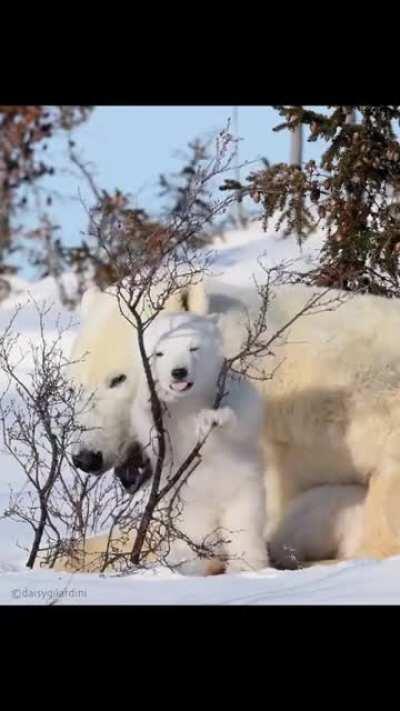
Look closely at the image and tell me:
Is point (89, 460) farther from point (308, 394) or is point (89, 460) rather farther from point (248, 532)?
point (308, 394)

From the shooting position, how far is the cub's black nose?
550 cm

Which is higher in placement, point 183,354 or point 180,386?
point 183,354

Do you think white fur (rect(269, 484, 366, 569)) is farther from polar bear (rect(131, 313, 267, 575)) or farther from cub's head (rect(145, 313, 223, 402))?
cub's head (rect(145, 313, 223, 402))

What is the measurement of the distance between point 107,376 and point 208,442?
1.85 feet

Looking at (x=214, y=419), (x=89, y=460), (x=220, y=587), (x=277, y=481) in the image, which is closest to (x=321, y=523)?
(x=277, y=481)

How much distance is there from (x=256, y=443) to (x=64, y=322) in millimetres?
8244

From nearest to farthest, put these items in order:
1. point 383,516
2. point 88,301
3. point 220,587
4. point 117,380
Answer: point 220,587 < point 383,516 < point 117,380 < point 88,301

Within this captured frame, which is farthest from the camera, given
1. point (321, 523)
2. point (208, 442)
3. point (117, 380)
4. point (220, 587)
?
point (321, 523)

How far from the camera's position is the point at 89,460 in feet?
18.0

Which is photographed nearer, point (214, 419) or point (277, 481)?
point (214, 419)

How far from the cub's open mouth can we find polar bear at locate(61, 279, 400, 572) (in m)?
0.46

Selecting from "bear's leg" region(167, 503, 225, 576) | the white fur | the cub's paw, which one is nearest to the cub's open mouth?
the cub's paw

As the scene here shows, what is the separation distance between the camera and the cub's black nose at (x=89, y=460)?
5.50 meters
